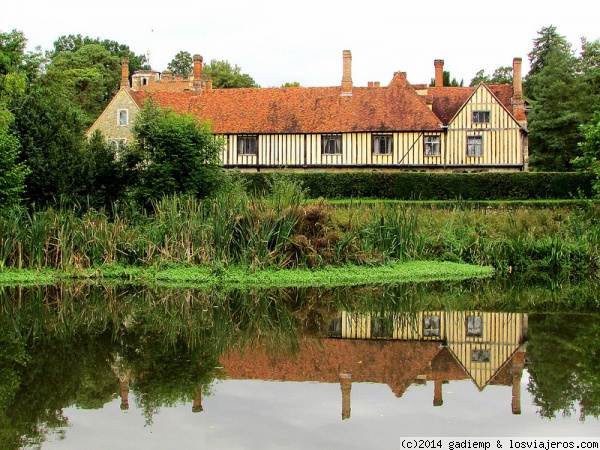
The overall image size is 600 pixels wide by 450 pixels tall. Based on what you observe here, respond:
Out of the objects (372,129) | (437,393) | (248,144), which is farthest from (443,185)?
(437,393)

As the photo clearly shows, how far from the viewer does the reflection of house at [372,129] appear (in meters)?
38.8

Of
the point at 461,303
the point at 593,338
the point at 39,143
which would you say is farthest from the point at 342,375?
the point at 39,143

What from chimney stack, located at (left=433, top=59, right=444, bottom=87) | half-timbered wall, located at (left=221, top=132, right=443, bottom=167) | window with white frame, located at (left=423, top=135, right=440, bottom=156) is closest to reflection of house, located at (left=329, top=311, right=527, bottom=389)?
half-timbered wall, located at (left=221, top=132, right=443, bottom=167)

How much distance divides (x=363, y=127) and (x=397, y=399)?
1214 inches

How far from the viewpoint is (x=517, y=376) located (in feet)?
32.1

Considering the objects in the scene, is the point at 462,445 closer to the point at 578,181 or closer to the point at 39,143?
the point at 39,143

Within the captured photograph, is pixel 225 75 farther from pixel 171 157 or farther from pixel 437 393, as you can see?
pixel 437 393

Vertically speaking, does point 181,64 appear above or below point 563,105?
above

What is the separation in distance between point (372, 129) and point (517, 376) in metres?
29.7

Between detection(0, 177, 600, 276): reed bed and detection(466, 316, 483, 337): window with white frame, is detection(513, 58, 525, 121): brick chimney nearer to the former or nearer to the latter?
detection(0, 177, 600, 276): reed bed

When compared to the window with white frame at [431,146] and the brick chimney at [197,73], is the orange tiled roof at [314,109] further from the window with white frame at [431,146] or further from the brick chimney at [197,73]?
the brick chimney at [197,73]

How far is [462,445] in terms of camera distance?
7266mm

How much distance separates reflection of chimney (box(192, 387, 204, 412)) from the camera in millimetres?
8367

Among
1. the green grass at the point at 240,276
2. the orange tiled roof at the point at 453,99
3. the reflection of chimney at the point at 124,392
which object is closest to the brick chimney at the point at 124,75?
the orange tiled roof at the point at 453,99
